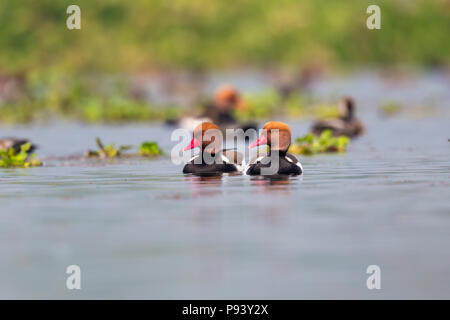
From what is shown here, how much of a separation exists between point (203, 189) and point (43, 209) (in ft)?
9.52

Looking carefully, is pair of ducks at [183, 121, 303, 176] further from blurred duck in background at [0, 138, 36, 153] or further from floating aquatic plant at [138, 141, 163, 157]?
blurred duck in background at [0, 138, 36, 153]

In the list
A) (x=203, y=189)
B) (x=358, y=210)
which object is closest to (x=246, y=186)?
(x=203, y=189)

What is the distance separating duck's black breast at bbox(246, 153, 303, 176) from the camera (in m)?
17.6

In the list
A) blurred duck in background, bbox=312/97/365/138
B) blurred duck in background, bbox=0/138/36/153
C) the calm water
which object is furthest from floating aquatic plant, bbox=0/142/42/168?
blurred duck in background, bbox=312/97/365/138

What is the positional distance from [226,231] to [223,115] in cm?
1799

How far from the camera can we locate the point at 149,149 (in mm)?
22547

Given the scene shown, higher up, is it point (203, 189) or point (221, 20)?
point (221, 20)

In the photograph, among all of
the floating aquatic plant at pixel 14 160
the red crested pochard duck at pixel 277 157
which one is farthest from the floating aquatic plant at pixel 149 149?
the red crested pochard duck at pixel 277 157

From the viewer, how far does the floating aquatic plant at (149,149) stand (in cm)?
2250

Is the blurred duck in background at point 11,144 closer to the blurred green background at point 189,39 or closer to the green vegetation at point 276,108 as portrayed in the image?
the green vegetation at point 276,108

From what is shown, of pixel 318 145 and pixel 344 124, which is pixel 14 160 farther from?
pixel 344 124

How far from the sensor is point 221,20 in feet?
163
